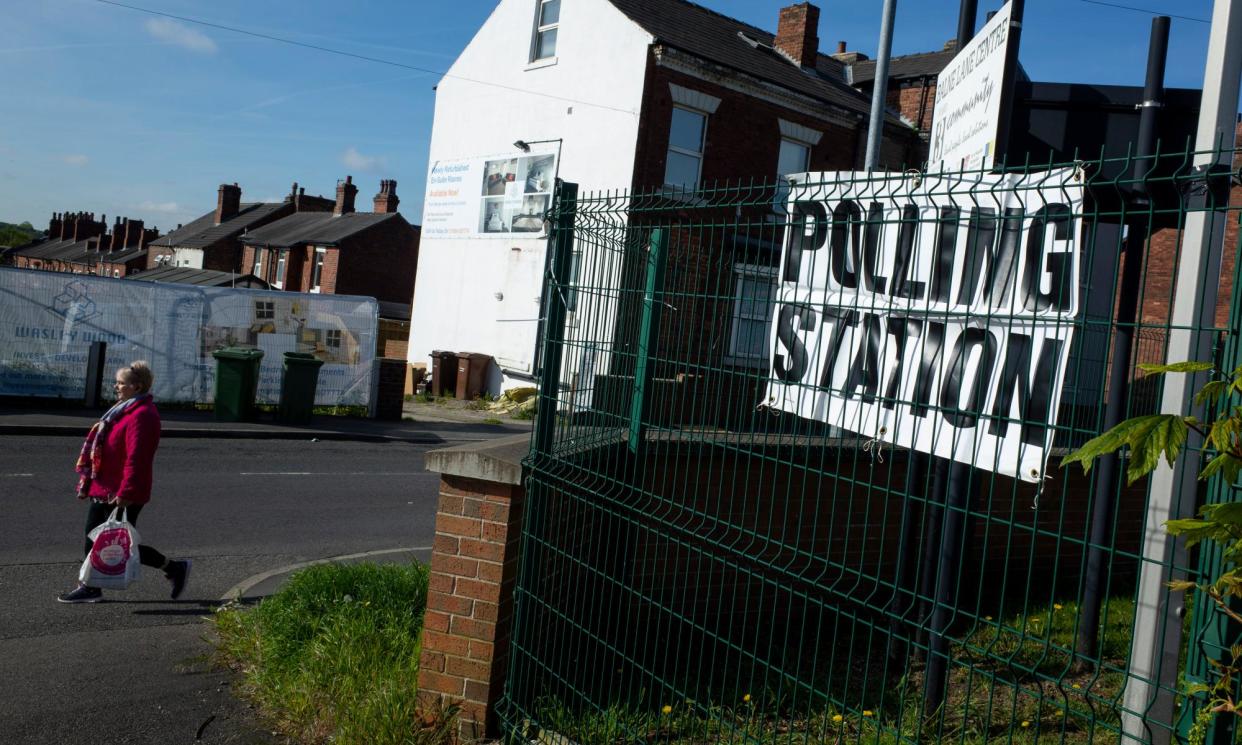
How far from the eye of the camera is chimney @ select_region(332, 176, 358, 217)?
154ft

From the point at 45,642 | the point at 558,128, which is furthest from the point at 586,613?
the point at 558,128

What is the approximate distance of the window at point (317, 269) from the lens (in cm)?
4194

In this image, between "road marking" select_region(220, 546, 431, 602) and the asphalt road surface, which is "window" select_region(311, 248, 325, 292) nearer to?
the asphalt road surface

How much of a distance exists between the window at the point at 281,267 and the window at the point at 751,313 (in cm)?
4280

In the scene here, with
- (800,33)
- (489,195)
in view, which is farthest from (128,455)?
(800,33)

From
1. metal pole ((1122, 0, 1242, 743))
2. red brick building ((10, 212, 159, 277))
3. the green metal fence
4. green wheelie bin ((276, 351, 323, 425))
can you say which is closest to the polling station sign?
the green metal fence

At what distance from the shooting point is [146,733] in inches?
176

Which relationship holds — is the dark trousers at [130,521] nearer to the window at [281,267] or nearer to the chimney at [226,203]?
the window at [281,267]

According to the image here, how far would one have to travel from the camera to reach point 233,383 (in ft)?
52.7

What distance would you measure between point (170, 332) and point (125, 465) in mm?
11017

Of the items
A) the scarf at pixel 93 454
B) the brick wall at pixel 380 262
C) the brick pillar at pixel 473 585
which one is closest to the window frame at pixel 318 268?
the brick wall at pixel 380 262

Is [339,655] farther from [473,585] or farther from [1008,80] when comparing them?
[1008,80]

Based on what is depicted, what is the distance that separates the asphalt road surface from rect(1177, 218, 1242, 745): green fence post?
371cm

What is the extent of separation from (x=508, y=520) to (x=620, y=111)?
1843 centimetres
